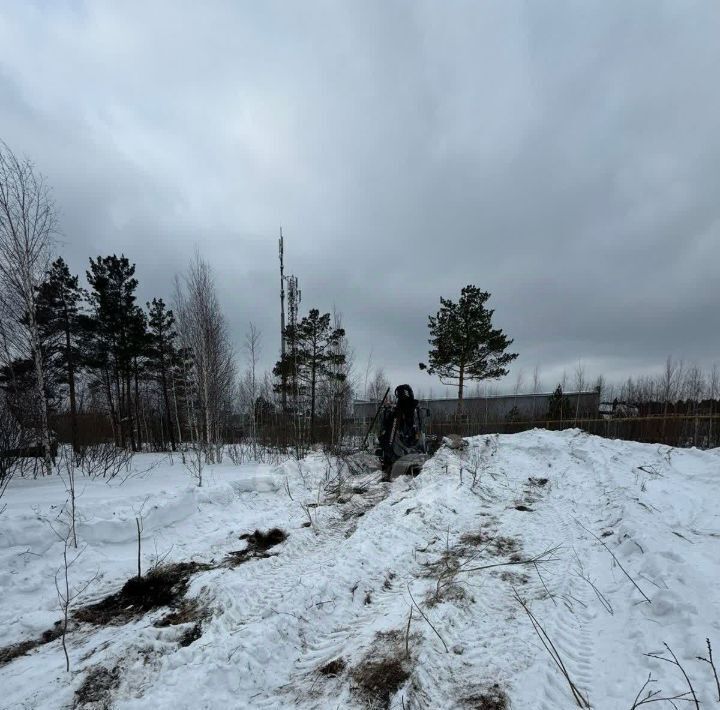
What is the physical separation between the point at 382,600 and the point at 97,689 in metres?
2.62

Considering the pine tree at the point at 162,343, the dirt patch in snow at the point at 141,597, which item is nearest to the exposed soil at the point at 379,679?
the dirt patch in snow at the point at 141,597

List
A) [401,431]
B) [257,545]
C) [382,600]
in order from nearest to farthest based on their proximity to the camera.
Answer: [382,600] → [257,545] → [401,431]

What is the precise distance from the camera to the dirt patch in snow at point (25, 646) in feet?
10.8

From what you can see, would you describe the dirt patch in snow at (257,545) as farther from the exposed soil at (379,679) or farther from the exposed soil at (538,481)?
the exposed soil at (538,481)

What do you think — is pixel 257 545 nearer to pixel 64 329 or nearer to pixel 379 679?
pixel 379 679

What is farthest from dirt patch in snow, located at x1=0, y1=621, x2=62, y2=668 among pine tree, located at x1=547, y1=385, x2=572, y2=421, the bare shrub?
pine tree, located at x1=547, y1=385, x2=572, y2=421

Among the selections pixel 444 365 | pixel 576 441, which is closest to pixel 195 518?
pixel 576 441

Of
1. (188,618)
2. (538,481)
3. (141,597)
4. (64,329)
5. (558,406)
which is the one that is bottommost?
(538,481)

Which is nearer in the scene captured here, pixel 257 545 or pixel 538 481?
pixel 257 545

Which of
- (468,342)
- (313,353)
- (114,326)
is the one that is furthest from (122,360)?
(468,342)

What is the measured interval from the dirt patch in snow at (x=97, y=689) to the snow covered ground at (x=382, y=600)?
0.02m

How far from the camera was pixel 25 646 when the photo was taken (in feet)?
11.4

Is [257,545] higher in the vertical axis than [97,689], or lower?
lower

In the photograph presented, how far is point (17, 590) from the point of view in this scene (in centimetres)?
436
